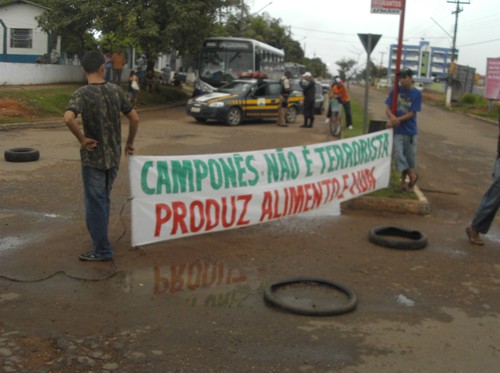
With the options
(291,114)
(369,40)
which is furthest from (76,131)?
(291,114)

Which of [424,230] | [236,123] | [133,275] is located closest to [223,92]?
Result: [236,123]

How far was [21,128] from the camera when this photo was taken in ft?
54.6

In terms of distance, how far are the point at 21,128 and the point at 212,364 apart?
14.7 m

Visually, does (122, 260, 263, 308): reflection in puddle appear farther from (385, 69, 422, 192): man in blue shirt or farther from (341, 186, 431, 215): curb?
(385, 69, 422, 192): man in blue shirt

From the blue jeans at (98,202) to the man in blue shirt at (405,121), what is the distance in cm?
458

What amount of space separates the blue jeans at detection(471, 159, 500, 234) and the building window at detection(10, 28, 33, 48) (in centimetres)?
2864

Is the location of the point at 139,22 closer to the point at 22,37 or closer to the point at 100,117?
the point at 22,37

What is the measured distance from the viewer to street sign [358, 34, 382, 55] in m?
10.5

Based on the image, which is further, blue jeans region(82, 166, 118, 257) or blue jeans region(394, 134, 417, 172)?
blue jeans region(394, 134, 417, 172)

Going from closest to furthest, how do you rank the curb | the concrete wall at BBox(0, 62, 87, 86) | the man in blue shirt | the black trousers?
the curb
the man in blue shirt
the black trousers
the concrete wall at BBox(0, 62, 87, 86)

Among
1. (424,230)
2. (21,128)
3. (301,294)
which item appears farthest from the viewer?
(21,128)

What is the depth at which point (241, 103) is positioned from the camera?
67.6 ft

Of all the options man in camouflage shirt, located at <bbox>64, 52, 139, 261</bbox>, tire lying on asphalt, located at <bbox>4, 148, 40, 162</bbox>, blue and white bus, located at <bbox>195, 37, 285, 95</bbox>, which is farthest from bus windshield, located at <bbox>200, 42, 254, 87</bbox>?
man in camouflage shirt, located at <bbox>64, 52, 139, 261</bbox>

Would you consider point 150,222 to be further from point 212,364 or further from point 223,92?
point 223,92
